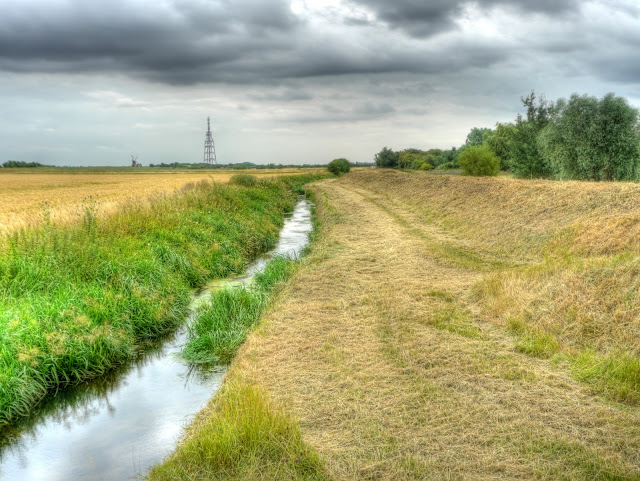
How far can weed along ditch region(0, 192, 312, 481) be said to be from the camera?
5305 millimetres

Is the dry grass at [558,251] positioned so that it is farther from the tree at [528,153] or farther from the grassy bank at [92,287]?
the tree at [528,153]

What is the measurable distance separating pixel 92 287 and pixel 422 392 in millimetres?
6620

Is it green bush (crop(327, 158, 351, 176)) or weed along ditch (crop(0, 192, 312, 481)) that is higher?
green bush (crop(327, 158, 351, 176))

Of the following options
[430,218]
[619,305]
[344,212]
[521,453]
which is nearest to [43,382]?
[521,453]

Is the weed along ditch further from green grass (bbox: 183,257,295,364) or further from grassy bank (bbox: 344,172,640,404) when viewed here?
grassy bank (bbox: 344,172,640,404)

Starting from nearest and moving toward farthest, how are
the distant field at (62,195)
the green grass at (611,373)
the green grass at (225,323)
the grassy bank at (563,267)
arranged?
the green grass at (611,373), the grassy bank at (563,267), the green grass at (225,323), the distant field at (62,195)

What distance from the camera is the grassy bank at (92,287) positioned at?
22.8 feet

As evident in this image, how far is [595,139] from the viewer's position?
31.4 metres

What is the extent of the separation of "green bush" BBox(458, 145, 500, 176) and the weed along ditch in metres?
37.2

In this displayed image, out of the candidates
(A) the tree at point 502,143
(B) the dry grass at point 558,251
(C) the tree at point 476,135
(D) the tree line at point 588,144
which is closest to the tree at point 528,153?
(D) the tree line at point 588,144

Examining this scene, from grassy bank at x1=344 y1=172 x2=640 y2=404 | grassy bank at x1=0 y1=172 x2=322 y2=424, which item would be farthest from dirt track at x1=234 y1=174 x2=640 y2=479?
grassy bank at x1=0 y1=172 x2=322 y2=424

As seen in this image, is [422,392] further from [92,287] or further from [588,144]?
[588,144]

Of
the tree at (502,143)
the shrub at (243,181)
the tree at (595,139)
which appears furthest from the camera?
the tree at (502,143)

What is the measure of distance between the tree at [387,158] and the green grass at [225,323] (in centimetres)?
7943
